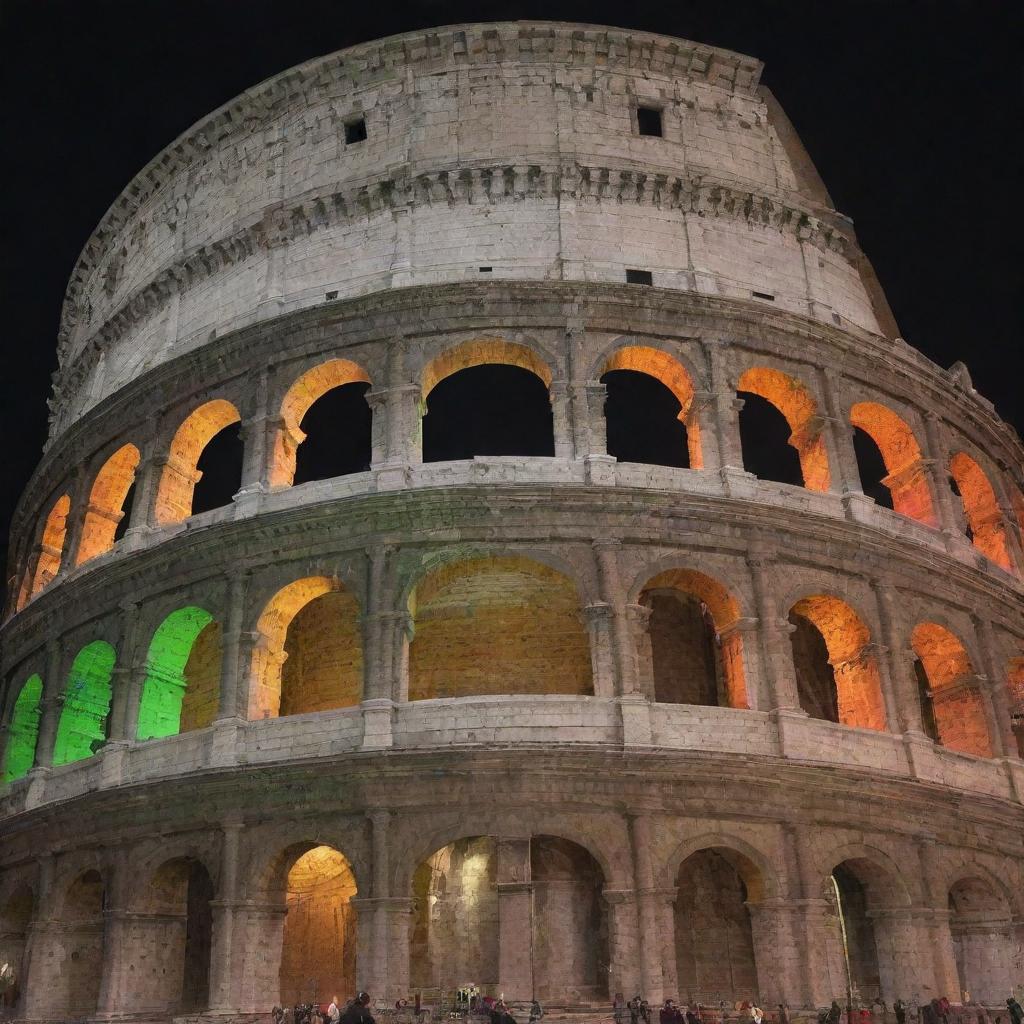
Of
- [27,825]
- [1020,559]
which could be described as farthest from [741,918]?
[27,825]

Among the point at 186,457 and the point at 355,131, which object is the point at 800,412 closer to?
the point at 355,131

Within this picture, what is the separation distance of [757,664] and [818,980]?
441 cm

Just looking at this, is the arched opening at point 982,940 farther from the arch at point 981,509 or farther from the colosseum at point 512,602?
the arch at point 981,509

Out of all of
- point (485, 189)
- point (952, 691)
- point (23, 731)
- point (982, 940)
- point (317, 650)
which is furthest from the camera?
point (23, 731)

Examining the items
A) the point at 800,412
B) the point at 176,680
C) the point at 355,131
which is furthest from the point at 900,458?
the point at 176,680

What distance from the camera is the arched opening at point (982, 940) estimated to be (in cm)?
1802

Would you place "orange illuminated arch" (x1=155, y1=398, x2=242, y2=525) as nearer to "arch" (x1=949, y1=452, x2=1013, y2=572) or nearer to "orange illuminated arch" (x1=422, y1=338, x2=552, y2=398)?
"orange illuminated arch" (x1=422, y1=338, x2=552, y2=398)

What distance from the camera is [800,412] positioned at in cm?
2139

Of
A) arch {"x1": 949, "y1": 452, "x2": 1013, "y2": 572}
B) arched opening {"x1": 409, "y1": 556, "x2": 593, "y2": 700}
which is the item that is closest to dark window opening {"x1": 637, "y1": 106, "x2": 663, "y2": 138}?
arch {"x1": 949, "y1": 452, "x2": 1013, "y2": 572}

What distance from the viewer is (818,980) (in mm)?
16156

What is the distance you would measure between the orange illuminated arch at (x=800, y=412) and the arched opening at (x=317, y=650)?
25.5ft

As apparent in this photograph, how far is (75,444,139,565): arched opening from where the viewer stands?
74.3 ft

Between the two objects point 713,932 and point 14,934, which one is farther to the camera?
point 14,934

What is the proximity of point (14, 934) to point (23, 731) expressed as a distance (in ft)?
12.5
